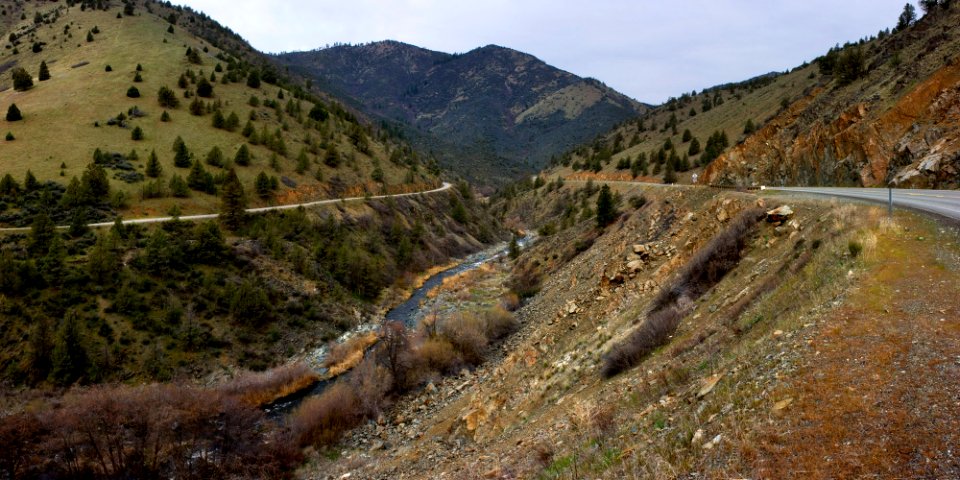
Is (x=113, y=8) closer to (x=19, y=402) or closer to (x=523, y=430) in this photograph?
(x=19, y=402)

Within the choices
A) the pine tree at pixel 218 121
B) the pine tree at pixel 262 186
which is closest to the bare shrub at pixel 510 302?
the pine tree at pixel 262 186

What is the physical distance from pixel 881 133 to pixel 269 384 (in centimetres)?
4314

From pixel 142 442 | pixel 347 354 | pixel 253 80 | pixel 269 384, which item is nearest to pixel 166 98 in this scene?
pixel 253 80

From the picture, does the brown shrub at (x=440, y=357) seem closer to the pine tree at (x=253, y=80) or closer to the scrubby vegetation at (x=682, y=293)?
the scrubby vegetation at (x=682, y=293)

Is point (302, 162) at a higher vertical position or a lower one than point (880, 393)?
higher

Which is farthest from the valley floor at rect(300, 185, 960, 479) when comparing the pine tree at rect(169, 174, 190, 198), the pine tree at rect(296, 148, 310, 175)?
the pine tree at rect(296, 148, 310, 175)

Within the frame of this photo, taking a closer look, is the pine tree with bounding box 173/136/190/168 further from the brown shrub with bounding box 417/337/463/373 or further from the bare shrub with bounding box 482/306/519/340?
the bare shrub with bounding box 482/306/519/340

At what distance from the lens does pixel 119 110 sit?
214 ft

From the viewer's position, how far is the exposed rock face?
24.7 meters

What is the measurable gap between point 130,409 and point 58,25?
124370 mm

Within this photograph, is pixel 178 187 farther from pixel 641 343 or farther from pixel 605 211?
pixel 641 343

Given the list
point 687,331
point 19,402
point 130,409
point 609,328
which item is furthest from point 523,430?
point 19,402

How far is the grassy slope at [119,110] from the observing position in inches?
2031

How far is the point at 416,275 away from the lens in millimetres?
60594
